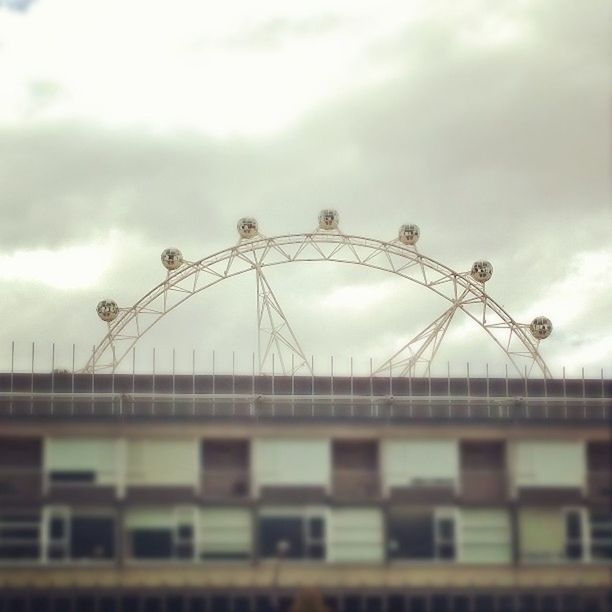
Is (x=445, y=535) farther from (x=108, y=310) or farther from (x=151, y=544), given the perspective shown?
(x=108, y=310)

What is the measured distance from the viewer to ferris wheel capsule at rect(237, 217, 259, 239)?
10762 centimetres

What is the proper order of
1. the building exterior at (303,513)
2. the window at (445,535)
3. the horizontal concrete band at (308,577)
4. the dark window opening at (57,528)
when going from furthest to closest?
the window at (445,535)
the dark window opening at (57,528)
the building exterior at (303,513)
the horizontal concrete band at (308,577)

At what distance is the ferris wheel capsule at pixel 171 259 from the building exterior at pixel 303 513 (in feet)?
130

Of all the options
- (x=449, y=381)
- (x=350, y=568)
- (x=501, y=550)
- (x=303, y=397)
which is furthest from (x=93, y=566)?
(x=449, y=381)

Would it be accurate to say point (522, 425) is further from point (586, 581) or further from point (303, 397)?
point (303, 397)

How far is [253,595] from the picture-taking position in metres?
68.3

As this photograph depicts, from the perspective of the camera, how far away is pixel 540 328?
114062mm

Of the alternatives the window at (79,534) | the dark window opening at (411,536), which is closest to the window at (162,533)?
the window at (79,534)

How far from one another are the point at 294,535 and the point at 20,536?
12.5 meters

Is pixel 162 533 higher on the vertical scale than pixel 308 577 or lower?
higher

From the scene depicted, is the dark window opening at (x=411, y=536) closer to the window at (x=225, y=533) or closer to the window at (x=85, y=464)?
the window at (x=225, y=533)

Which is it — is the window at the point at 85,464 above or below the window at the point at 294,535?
above

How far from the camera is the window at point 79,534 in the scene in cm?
6906

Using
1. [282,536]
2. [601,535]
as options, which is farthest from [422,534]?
[601,535]
